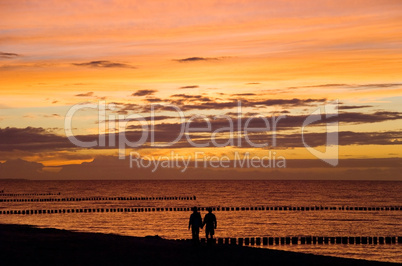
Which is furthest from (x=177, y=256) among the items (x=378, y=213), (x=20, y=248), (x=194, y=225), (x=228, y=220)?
(x=378, y=213)

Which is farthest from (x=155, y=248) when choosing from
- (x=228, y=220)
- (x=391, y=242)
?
(x=228, y=220)

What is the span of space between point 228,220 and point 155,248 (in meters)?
43.9

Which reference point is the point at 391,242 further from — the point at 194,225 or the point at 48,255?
the point at 48,255

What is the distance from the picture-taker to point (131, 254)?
89.2 feet

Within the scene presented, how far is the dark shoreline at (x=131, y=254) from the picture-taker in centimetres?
2495

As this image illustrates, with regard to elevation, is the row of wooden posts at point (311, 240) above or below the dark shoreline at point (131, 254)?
below

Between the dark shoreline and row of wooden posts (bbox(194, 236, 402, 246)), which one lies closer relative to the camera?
the dark shoreline

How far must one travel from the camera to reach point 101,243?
32.0 metres

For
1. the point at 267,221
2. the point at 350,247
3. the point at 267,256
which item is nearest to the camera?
the point at 267,256

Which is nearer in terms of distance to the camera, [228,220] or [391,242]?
[391,242]

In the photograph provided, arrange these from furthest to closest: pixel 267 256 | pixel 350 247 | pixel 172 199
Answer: pixel 172 199 → pixel 350 247 → pixel 267 256

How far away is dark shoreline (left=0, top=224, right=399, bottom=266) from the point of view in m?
25.0

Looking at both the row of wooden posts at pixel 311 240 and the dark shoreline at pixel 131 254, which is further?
the row of wooden posts at pixel 311 240

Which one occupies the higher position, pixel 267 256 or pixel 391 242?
pixel 267 256
